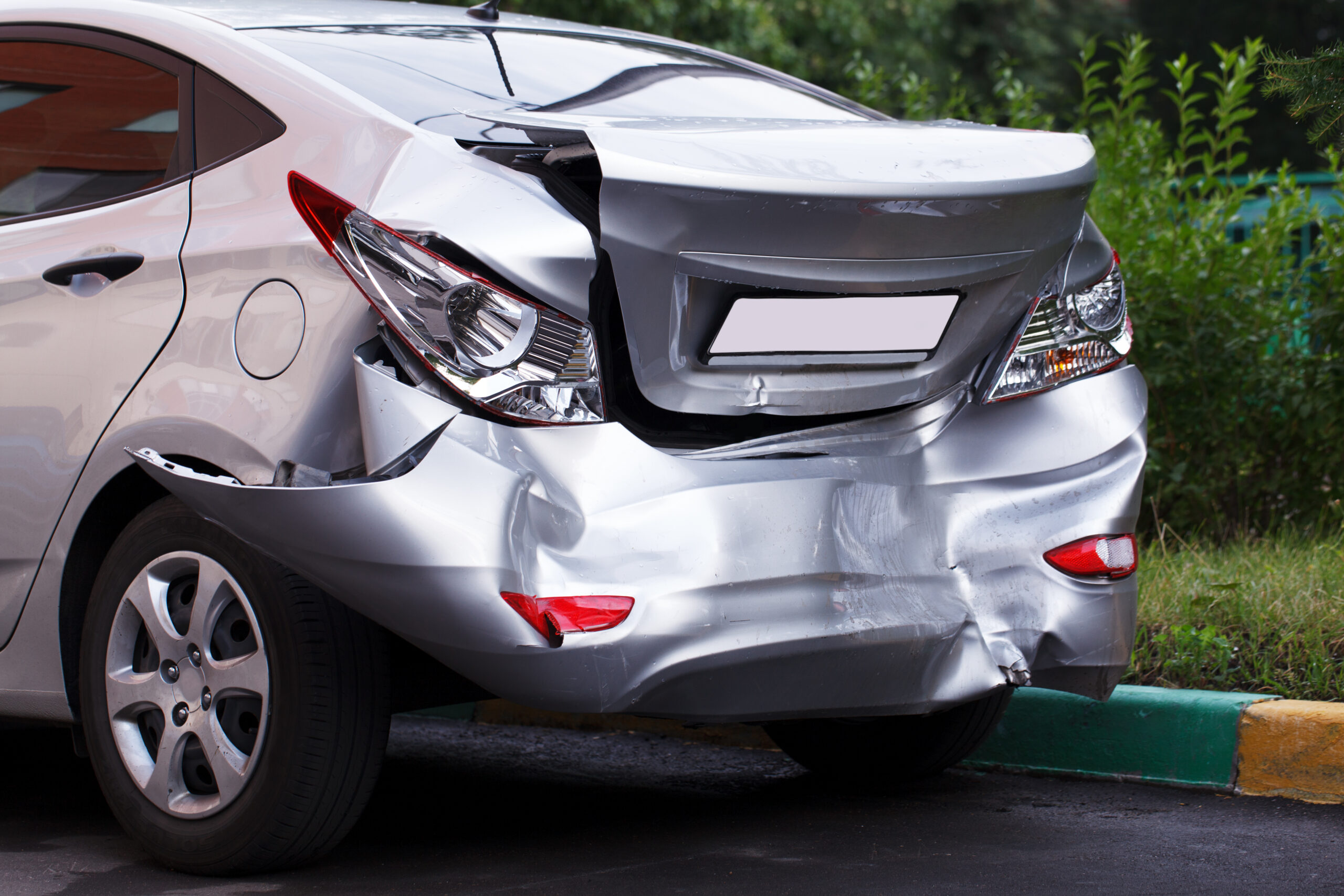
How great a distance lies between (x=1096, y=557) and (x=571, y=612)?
993mm

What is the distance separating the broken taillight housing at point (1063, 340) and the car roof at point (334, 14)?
1.36 m

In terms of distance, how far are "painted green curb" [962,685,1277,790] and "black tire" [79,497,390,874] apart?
5.14 feet

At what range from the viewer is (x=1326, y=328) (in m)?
5.01

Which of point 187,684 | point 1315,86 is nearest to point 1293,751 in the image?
point 1315,86

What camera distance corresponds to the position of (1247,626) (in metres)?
3.87

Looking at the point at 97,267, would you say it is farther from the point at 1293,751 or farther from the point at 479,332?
the point at 1293,751

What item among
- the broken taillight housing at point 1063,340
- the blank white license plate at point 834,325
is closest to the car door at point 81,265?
the blank white license plate at point 834,325

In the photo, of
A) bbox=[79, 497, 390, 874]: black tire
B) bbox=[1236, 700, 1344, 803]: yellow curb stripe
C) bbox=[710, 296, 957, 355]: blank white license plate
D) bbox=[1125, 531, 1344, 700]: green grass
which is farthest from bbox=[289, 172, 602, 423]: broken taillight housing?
bbox=[1125, 531, 1344, 700]: green grass

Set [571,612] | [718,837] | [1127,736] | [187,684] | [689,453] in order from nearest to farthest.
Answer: [571,612] < [689,453] < [187,684] < [718,837] < [1127,736]

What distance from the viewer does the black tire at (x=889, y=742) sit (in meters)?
3.26

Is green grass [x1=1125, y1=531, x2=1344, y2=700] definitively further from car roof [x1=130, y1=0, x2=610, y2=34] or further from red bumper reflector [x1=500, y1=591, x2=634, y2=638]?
car roof [x1=130, y1=0, x2=610, y2=34]

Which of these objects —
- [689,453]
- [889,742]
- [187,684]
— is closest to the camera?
[689,453]

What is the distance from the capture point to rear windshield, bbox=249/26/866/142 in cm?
273

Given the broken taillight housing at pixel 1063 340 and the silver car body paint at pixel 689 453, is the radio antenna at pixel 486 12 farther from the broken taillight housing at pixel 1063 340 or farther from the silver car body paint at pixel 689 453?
the broken taillight housing at pixel 1063 340
